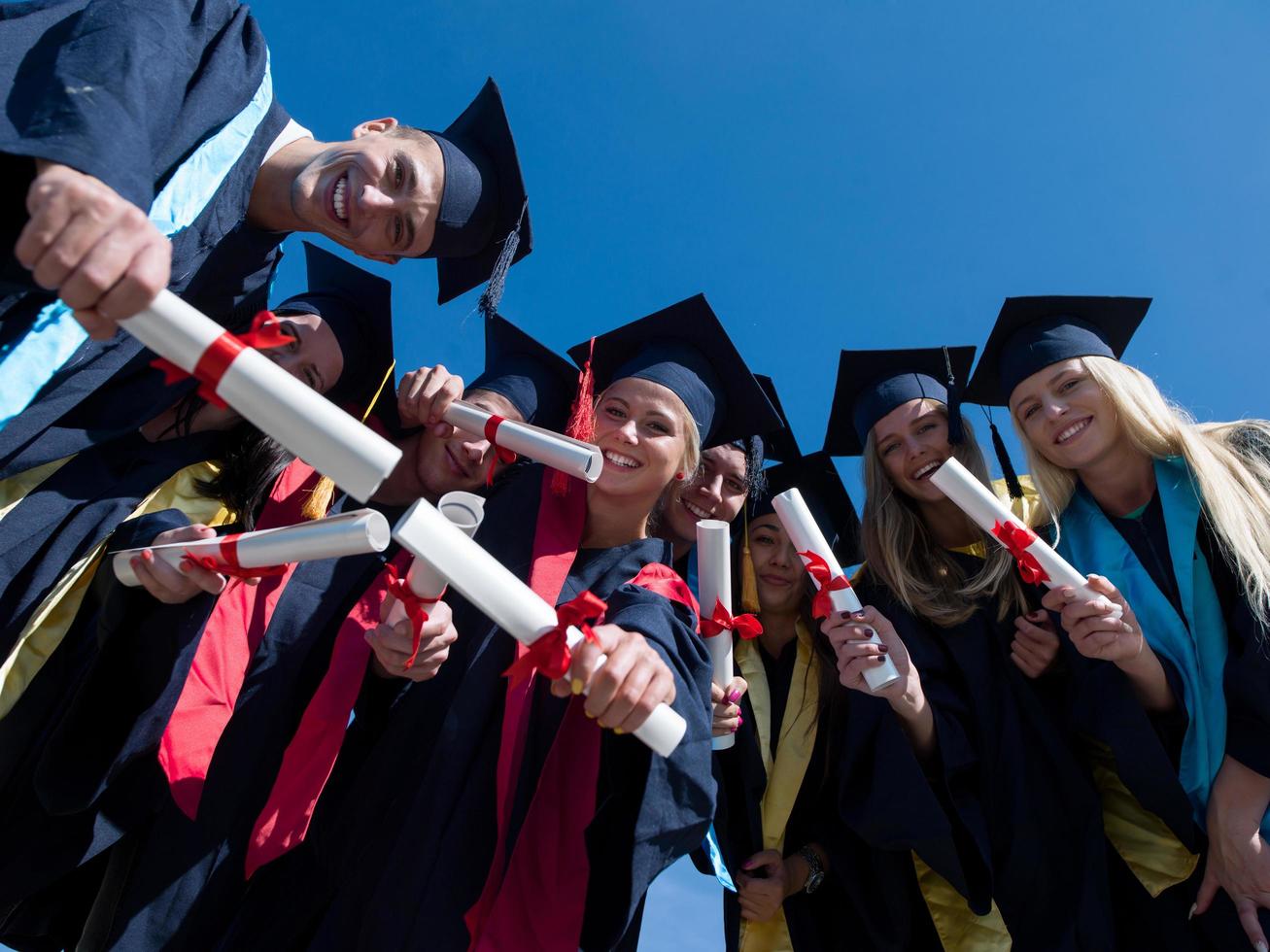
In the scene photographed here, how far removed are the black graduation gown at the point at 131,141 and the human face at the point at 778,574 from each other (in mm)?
2586

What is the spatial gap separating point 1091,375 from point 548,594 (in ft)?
8.90

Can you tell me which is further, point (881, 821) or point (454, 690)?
point (881, 821)

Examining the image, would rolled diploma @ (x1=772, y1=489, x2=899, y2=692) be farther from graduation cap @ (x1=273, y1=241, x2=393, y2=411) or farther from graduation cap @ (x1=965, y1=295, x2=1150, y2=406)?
graduation cap @ (x1=965, y1=295, x2=1150, y2=406)

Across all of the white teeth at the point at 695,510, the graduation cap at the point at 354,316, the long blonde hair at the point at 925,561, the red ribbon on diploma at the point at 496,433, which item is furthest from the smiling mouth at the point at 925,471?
the graduation cap at the point at 354,316

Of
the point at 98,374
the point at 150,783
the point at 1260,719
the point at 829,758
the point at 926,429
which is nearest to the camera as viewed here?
the point at 98,374

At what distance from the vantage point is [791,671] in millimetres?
4293

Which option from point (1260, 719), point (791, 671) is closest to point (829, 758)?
point (791, 671)

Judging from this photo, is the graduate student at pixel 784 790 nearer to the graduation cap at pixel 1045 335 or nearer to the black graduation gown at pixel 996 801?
the black graduation gown at pixel 996 801

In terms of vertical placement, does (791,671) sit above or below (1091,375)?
below

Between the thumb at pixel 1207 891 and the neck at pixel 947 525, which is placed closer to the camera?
the thumb at pixel 1207 891

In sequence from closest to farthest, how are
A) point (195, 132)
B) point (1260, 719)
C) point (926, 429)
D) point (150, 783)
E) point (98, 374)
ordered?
A: point (195, 132)
point (98, 374)
point (150, 783)
point (1260, 719)
point (926, 429)

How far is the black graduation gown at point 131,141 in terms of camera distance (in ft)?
6.28

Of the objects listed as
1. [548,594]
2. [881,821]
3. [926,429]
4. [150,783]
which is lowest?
[150,783]

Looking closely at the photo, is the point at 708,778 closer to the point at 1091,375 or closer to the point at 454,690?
the point at 454,690
